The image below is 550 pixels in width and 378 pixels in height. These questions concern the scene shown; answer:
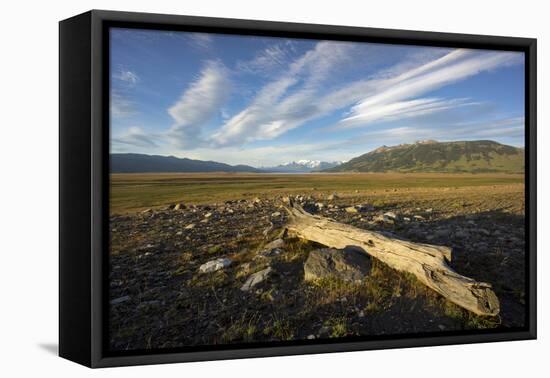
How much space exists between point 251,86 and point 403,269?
333 cm

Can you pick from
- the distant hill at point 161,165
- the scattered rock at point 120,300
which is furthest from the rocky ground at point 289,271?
the distant hill at point 161,165

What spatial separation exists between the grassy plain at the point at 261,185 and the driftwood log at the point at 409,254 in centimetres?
41

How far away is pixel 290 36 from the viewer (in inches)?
289

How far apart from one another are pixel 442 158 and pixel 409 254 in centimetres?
164

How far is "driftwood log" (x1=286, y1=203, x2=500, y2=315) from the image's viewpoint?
7492 mm

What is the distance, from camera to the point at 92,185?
21.0 ft

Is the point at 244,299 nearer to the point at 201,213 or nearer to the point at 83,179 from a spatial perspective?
the point at 201,213

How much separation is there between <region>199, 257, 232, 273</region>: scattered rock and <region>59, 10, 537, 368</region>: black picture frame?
1002 mm

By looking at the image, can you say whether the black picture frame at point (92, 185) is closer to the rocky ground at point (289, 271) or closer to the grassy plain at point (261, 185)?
the rocky ground at point (289, 271)

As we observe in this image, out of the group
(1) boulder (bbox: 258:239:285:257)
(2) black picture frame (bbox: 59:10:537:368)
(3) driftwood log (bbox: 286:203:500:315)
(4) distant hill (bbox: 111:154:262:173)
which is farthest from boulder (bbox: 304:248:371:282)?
(4) distant hill (bbox: 111:154:262:173)

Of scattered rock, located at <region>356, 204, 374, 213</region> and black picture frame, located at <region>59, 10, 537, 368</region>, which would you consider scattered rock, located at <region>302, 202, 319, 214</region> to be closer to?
scattered rock, located at <region>356, 204, 374, 213</region>

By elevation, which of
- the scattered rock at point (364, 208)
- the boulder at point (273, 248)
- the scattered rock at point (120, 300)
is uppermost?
the scattered rock at point (364, 208)

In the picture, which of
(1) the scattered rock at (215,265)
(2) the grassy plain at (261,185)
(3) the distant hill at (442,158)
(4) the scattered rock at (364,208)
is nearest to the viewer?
(2) the grassy plain at (261,185)

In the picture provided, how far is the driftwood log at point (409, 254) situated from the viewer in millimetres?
7492
